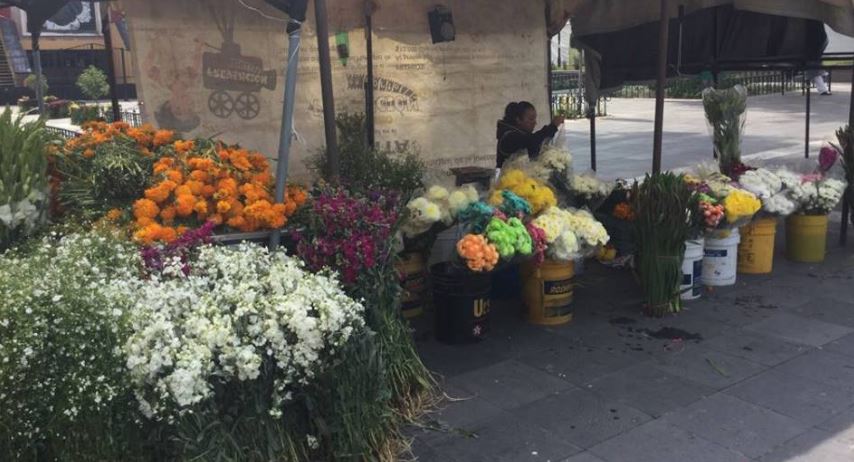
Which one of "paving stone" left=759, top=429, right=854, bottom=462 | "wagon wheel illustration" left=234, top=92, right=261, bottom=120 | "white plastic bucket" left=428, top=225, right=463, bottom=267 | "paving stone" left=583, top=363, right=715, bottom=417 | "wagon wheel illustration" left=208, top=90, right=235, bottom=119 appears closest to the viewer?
"paving stone" left=759, top=429, right=854, bottom=462

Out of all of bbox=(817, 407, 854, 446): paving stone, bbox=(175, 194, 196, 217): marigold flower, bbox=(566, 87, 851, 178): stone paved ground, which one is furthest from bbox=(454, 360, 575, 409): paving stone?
bbox=(566, 87, 851, 178): stone paved ground

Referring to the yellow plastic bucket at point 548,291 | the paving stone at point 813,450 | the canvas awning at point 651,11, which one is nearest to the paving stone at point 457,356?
the yellow plastic bucket at point 548,291

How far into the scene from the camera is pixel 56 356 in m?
2.66

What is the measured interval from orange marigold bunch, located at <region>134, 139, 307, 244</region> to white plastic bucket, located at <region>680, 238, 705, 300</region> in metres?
3.15

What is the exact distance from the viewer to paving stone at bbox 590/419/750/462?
3.52 m

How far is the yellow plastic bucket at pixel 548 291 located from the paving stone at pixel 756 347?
100 centimetres

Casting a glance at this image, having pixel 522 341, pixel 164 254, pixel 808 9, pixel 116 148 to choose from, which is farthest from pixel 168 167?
pixel 808 9

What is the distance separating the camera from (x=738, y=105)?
6.81 m

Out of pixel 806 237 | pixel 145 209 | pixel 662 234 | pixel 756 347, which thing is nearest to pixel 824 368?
pixel 756 347

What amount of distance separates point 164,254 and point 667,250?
356 centimetres

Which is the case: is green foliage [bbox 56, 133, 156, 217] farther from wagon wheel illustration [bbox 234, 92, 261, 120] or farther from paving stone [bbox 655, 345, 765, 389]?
paving stone [bbox 655, 345, 765, 389]

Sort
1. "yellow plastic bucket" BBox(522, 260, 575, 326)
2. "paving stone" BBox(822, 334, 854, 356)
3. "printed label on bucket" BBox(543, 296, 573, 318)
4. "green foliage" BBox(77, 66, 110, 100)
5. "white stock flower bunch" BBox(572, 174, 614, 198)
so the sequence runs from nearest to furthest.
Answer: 1. "paving stone" BBox(822, 334, 854, 356)
2. "yellow plastic bucket" BBox(522, 260, 575, 326)
3. "printed label on bucket" BBox(543, 296, 573, 318)
4. "white stock flower bunch" BBox(572, 174, 614, 198)
5. "green foliage" BBox(77, 66, 110, 100)

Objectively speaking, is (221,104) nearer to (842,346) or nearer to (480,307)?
(480,307)

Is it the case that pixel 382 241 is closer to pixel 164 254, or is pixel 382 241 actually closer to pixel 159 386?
pixel 164 254
